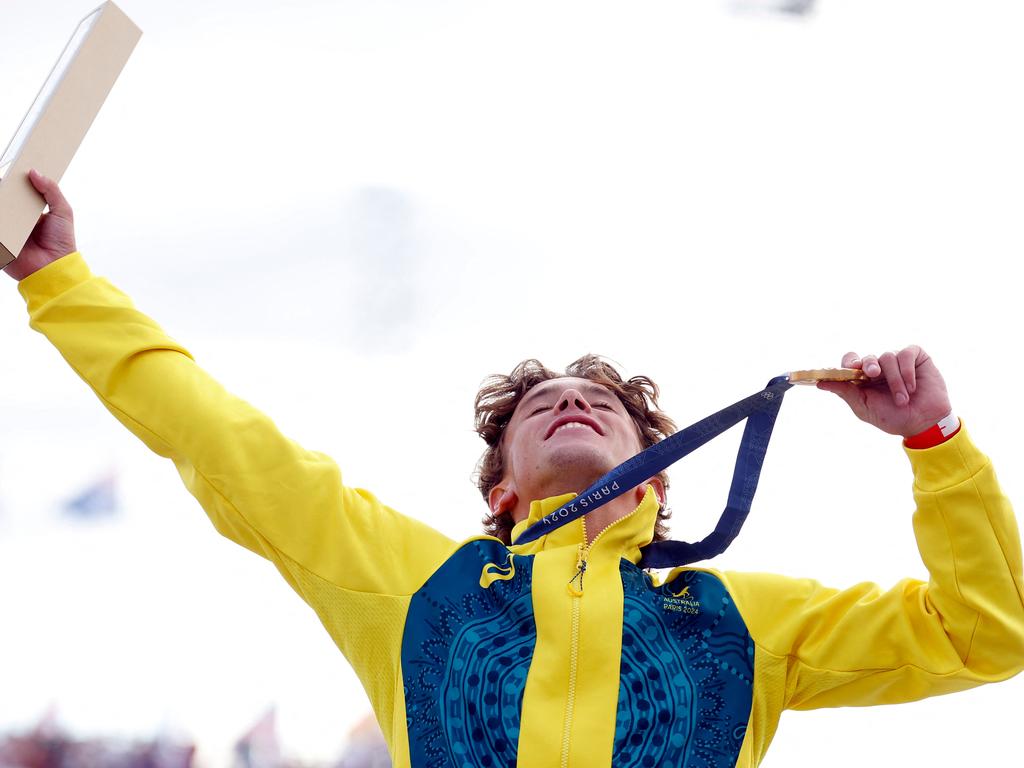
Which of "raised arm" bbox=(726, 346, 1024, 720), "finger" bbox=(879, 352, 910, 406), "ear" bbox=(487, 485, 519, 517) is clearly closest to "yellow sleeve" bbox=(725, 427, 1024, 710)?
"raised arm" bbox=(726, 346, 1024, 720)

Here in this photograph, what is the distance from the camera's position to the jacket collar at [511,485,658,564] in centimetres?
328

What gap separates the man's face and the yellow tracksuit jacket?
1.04 ft

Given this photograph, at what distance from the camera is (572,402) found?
3.84 m

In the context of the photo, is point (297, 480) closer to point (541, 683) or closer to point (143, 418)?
point (143, 418)

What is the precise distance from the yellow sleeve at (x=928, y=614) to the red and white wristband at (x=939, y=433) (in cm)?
2

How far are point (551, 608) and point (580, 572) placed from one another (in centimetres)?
14

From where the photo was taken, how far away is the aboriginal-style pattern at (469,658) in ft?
9.53

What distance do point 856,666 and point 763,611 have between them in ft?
0.92

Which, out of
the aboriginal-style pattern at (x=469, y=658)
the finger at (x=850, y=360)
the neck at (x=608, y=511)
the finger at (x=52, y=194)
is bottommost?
the aboriginal-style pattern at (x=469, y=658)

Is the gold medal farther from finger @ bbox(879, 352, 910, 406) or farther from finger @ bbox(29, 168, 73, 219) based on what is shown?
finger @ bbox(29, 168, 73, 219)

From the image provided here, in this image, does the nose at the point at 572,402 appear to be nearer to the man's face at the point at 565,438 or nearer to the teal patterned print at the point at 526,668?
the man's face at the point at 565,438

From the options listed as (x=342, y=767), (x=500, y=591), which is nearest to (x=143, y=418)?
(x=500, y=591)

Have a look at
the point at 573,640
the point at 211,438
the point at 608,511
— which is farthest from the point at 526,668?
the point at 211,438

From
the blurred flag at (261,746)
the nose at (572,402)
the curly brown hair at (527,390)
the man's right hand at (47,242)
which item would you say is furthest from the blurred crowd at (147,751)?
the man's right hand at (47,242)
